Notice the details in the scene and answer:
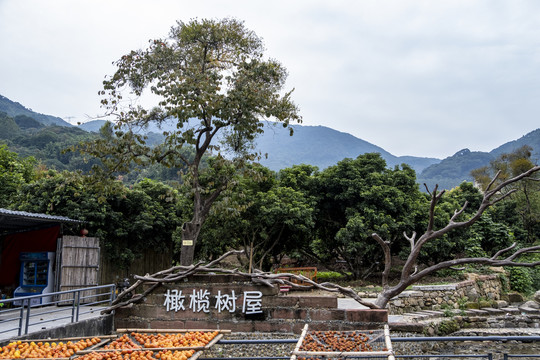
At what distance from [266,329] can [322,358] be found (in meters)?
3.60

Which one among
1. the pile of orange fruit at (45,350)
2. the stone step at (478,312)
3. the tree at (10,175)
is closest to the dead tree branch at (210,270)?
the pile of orange fruit at (45,350)

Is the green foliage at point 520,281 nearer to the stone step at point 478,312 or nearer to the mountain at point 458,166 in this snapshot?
the stone step at point 478,312

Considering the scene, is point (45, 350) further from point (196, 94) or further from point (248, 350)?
point (196, 94)

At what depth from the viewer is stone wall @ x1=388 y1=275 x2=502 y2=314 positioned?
13242 millimetres

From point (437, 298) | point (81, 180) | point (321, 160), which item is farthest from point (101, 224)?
point (321, 160)

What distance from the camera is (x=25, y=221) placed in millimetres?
10797

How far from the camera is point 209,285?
27.1 feet

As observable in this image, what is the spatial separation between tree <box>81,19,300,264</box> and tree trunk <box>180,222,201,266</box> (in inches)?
1.0

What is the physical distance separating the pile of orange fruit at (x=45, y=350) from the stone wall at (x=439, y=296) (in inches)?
386

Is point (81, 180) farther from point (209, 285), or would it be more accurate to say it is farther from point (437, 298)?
point (437, 298)

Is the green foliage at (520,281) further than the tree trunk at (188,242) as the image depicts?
Yes

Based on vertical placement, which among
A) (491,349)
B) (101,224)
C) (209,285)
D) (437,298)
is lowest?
(491,349)

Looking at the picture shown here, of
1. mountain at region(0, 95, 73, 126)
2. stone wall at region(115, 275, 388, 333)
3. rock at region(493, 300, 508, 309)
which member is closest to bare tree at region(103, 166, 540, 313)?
stone wall at region(115, 275, 388, 333)

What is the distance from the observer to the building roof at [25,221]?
9469 mm
